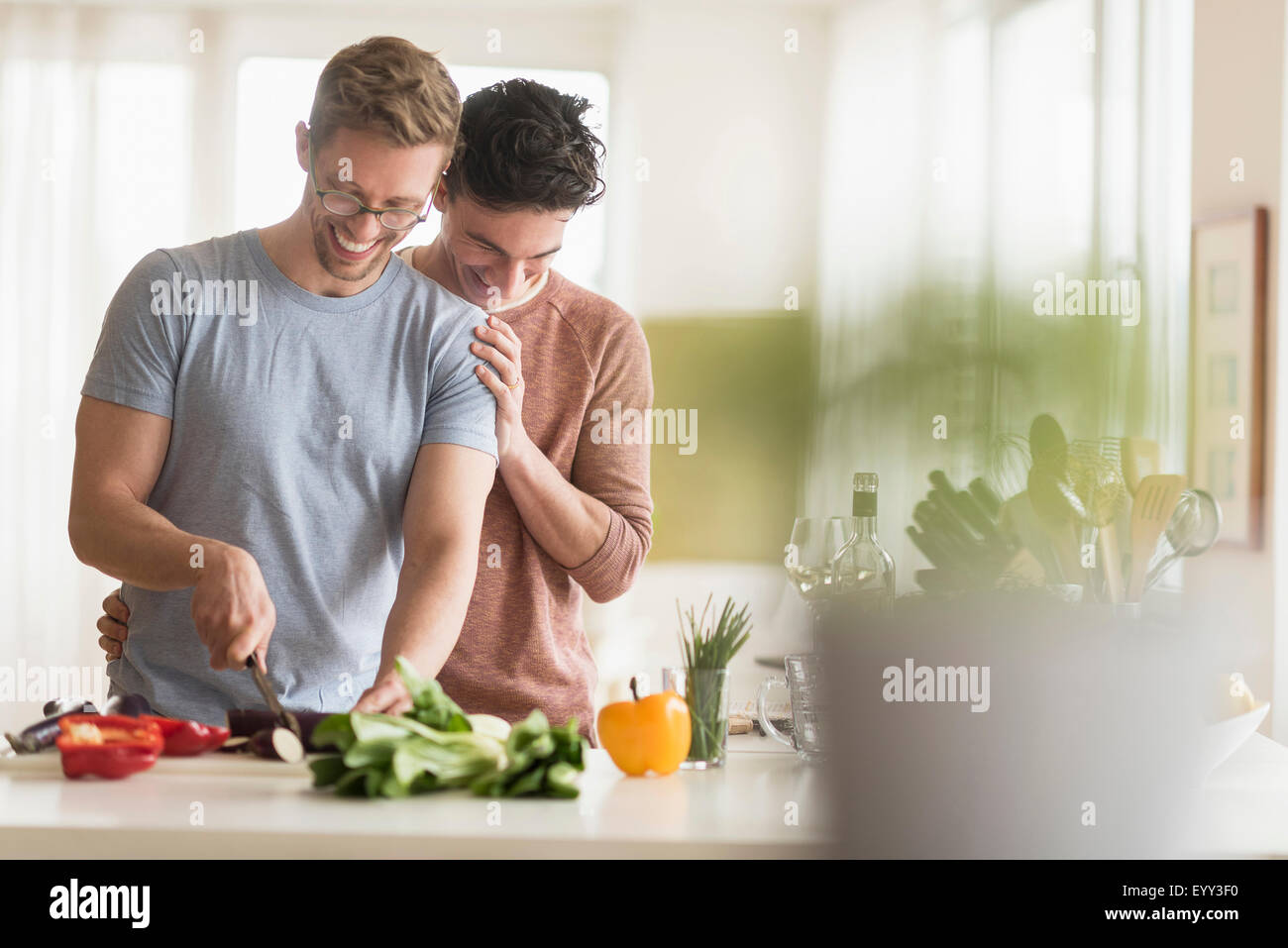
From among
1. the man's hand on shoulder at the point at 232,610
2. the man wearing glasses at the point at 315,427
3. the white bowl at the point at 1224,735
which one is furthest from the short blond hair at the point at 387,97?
the white bowl at the point at 1224,735

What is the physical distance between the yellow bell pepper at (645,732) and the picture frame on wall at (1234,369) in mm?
1768

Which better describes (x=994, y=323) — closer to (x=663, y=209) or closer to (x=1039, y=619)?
(x=1039, y=619)

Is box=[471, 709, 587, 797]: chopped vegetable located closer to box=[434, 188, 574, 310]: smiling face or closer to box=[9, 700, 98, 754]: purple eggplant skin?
box=[9, 700, 98, 754]: purple eggplant skin

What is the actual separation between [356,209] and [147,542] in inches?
18.1

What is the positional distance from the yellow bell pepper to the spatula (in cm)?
44

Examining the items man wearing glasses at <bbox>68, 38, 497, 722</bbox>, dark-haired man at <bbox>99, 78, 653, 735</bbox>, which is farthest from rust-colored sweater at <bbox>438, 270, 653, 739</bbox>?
man wearing glasses at <bbox>68, 38, 497, 722</bbox>

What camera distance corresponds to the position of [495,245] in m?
1.61

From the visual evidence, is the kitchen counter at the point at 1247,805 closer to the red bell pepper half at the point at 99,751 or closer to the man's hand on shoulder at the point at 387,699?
the man's hand on shoulder at the point at 387,699

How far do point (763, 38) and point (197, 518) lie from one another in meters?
3.18

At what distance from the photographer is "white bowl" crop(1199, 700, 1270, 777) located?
0.81m

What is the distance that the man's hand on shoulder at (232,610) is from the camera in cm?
114

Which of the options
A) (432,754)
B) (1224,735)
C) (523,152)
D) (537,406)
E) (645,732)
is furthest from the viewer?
(537,406)

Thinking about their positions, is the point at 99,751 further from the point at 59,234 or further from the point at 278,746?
the point at 59,234

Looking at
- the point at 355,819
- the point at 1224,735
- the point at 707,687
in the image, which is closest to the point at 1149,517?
the point at 1224,735
